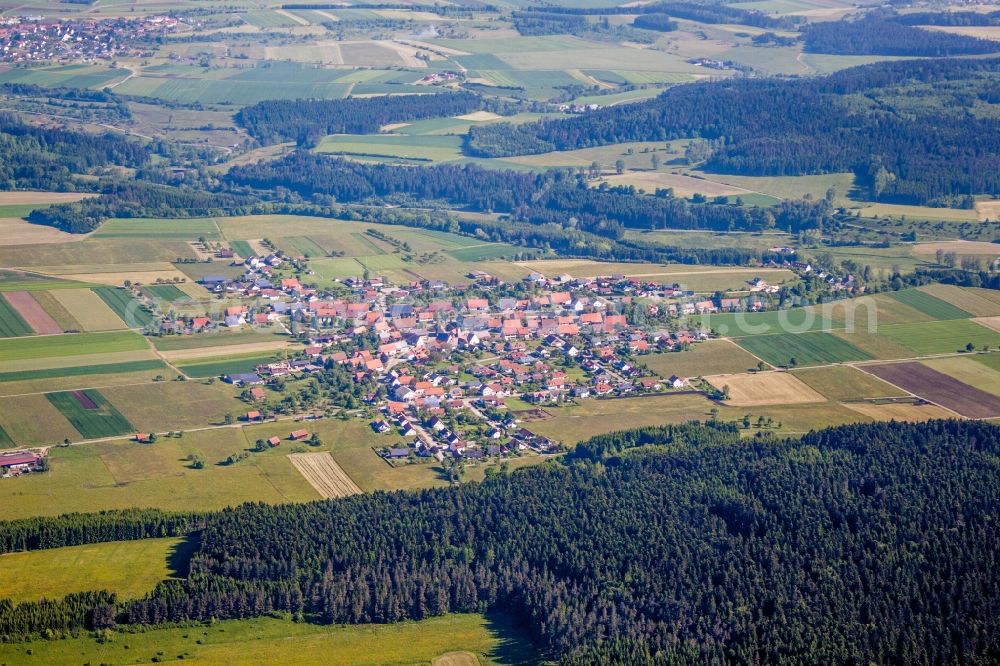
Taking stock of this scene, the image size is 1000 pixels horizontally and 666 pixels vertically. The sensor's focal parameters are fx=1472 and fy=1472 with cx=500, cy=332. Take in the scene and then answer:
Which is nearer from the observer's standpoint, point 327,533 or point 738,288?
point 327,533

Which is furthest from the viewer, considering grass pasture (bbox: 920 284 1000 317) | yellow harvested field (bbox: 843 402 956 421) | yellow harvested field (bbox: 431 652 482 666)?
grass pasture (bbox: 920 284 1000 317)

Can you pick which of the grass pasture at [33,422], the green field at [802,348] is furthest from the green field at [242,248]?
the green field at [802,348]

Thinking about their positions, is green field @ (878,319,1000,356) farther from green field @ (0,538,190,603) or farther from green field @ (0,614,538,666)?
green field @ (0,538,190,603)

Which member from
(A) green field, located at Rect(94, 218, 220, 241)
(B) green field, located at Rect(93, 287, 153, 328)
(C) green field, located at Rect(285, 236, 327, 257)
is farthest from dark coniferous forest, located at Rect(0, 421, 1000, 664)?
(A) green field, located at Rect(94, 218, 220, 241)

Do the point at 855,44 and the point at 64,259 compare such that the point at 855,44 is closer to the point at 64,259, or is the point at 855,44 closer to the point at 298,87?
the point at 298,87

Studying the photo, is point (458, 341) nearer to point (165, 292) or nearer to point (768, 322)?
point (768, 322)

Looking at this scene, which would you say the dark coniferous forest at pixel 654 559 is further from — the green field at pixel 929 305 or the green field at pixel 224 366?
the green field at pixel 929 305

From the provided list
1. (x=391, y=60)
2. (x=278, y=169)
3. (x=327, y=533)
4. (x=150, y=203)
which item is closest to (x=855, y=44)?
(x=391, y=60)
